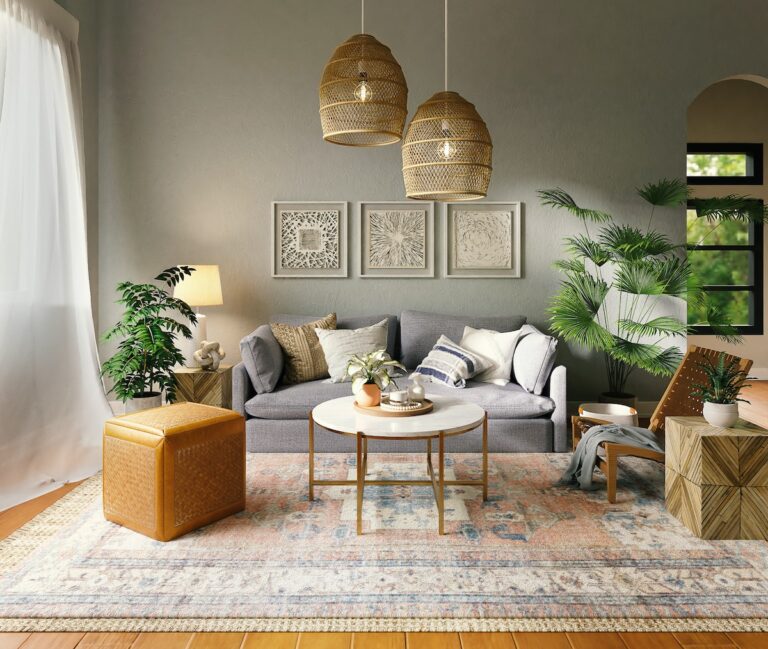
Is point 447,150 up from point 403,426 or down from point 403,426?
up

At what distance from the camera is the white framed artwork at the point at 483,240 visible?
15.4 feet

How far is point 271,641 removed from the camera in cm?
184

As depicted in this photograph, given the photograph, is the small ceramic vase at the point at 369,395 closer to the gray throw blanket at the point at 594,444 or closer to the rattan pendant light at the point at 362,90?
the gray throw blanket at the point at 594,444

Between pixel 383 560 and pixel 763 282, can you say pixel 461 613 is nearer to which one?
pixel 383 560

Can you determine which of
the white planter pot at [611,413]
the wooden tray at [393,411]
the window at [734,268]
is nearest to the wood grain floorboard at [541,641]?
the wooden tray at [393,411]

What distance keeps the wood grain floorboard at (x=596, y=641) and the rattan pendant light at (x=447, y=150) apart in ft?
6.13

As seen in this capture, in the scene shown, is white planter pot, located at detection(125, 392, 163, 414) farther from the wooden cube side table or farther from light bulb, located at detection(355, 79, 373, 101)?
the wooden cube side table

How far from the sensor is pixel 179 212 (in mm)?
4703

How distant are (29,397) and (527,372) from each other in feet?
9.95

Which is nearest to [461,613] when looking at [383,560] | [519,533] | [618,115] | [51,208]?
[383,560]

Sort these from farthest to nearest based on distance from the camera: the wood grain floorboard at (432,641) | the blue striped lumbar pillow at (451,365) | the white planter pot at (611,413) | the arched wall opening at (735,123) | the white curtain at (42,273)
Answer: the arched wall opening at (735,123)
the blue striped lumbar pillow at (451,365)
the white planter pot at (611,413)
the white curtain at (42,273)
the wood grain floorboard at (432,641)

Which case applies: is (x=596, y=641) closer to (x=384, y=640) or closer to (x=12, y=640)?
(x=384, y=640)

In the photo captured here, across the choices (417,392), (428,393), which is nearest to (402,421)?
(417,392)

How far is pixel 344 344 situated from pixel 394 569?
2.06m
